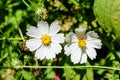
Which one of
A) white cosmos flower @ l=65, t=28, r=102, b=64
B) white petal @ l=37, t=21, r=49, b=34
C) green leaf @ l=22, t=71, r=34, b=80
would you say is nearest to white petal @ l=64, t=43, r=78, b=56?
white cosmos flower @ l=65, t=28, r=102, b=64

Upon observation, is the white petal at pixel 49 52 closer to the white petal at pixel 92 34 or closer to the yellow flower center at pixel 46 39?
the yellow flower center at pixel 46 39

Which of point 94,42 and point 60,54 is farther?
point 60,54

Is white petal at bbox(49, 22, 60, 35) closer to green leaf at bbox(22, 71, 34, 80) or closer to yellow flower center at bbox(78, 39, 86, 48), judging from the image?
yellow flower center at bbox(78, 39, 86, 48)

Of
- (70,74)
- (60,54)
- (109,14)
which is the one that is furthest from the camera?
(60,54)

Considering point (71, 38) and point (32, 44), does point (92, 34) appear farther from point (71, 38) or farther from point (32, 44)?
point (32, 44)

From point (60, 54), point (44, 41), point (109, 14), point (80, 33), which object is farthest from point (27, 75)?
point (109, 14)

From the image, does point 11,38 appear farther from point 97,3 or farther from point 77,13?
point 97,3

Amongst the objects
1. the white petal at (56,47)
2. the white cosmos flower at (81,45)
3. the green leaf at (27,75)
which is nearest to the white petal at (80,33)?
the white cosmos flower at (81,45)

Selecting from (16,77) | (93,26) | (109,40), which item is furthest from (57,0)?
(16,77)

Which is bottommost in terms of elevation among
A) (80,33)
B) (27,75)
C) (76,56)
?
(27,75)
